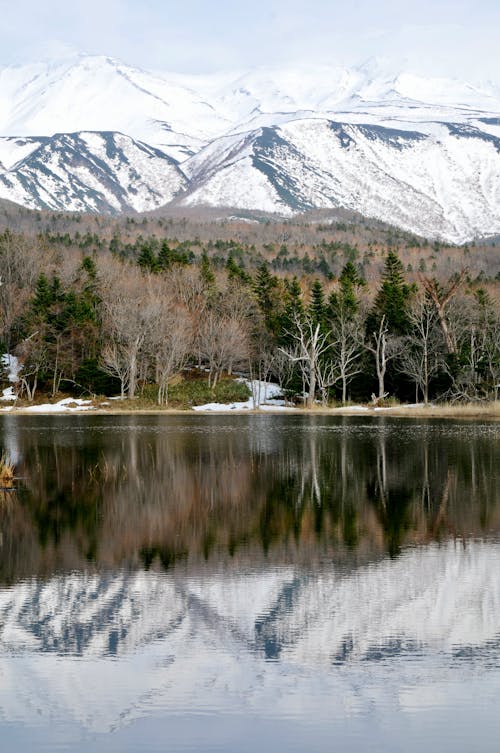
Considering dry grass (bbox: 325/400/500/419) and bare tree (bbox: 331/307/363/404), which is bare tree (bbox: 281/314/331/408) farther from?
dry grass (bbox: 325/400/500/419)

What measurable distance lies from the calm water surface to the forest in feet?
165

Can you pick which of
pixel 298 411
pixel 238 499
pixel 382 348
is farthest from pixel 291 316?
pixel 238 499

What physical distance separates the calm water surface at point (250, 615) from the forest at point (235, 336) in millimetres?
50306

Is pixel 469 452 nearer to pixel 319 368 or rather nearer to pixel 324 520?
pixel 324 520

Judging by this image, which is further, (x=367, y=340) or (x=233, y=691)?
(x=367, y=340)

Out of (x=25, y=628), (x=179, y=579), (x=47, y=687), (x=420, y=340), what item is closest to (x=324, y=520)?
(x=179, y=579)

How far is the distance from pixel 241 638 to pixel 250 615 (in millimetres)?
945

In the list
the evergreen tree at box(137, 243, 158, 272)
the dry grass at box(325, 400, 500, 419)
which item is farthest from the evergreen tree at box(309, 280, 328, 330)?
the evergreen tree at box(137, 243, 158, 272)

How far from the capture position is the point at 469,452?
35.5m

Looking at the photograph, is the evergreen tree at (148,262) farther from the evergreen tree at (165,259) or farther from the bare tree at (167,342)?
the bare tree at (167,342)

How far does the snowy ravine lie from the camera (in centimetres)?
1002

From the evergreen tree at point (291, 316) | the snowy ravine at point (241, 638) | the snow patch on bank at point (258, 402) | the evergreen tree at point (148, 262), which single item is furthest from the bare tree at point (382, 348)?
the snowy ravine at point (241, 638)

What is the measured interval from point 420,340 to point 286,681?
68.4m

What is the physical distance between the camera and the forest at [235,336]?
77.2 meters
